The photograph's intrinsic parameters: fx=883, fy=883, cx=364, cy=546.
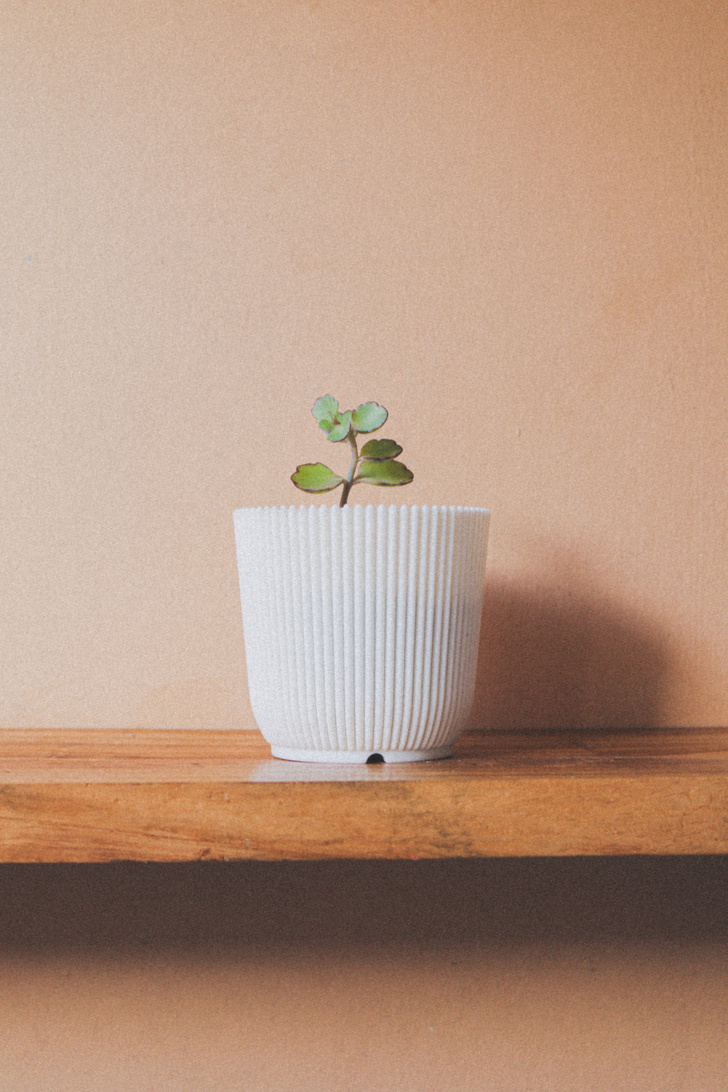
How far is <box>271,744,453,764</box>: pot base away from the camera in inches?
21.1

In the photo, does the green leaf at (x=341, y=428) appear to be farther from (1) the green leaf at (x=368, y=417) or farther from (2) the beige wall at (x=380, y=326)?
(2) the beige wall at (x=380, y=326)

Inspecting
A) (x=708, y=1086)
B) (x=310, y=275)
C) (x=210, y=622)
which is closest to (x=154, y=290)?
(x=310, y=275)

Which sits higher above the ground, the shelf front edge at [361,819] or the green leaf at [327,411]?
the green leaf at [327,411]

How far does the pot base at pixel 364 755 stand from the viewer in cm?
54

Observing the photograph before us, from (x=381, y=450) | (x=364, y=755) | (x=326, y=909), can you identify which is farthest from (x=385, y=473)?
(x=326, y=909)

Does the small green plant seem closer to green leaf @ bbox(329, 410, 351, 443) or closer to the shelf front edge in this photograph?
green leaf @ bbox(329, 410, 351, 443)

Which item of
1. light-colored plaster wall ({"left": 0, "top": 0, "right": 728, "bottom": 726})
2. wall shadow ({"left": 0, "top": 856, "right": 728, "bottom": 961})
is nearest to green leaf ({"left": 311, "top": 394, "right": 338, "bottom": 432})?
light-colored plaster wall ({"left": 0, "top": 0, "right": 728, "bottom": 726})

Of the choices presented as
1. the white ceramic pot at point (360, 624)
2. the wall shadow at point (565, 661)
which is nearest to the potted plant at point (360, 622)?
the white ceramic pot at point (360, 624)

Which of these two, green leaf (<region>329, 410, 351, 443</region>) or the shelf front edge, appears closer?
the shelf front edge

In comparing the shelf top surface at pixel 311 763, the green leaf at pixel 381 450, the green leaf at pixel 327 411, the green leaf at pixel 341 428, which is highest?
the green leaf at pixel 327 411

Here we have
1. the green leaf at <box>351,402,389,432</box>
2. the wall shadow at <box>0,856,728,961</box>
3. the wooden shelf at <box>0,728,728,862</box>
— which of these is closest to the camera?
the wooden shelf at <box>0,728,728,862</box>

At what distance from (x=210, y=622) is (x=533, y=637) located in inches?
→ 10.0

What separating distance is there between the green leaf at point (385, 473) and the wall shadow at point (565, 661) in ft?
0.58

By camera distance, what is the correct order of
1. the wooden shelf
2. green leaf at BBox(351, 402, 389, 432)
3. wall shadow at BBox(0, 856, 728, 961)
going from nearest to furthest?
the wooden shelf < green leaf at BBox(351, 402, 389, 432) < wall shadow at BBox(0, 856, 728, 961)
